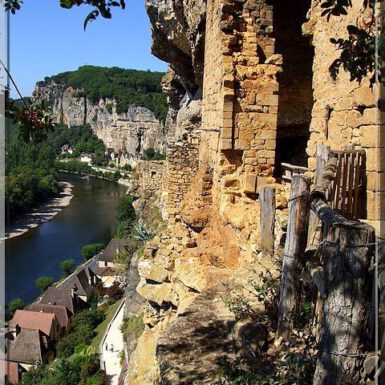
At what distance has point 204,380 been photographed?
9.86 feet

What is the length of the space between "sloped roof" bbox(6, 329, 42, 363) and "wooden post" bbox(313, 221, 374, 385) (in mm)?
23065

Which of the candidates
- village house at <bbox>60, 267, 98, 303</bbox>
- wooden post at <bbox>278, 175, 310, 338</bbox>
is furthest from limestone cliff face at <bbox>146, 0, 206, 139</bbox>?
village house at <bbox>60, 267, 98, 303</bbox>

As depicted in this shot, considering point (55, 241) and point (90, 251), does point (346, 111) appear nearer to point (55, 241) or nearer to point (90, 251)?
point (90, 251)

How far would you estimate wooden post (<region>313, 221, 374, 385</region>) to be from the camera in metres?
2.08

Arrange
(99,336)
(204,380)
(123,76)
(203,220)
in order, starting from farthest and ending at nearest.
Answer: (123,76) < (99,336) < (203,220) < (204,380)

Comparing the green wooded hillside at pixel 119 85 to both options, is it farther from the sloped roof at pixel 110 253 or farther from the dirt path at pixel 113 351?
the dirt path at pixel 113 351

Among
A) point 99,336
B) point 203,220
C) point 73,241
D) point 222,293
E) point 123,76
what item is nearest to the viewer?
point 222,293

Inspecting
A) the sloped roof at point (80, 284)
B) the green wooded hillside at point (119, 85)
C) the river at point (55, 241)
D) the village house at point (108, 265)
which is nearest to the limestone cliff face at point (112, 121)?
the green wooded hillside at point (119, 85)

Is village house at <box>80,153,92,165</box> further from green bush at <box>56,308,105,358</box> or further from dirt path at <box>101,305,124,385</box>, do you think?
dirt path at <box>101,305,124,385</box>

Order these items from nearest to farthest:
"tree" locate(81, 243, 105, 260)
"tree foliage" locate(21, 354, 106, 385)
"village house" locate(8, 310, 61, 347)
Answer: "tree foliage" locate(21, 354, 106, 385)
"village house" locate(8, 310, 61, 347)
"tree" locate(81, 243, 105, 260)

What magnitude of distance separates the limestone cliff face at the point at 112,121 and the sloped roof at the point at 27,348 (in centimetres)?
5579

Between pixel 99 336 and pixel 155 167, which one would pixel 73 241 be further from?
pixel 155 167

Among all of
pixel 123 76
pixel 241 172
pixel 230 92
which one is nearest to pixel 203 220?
pixel 241 172

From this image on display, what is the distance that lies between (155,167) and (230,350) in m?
15.9
